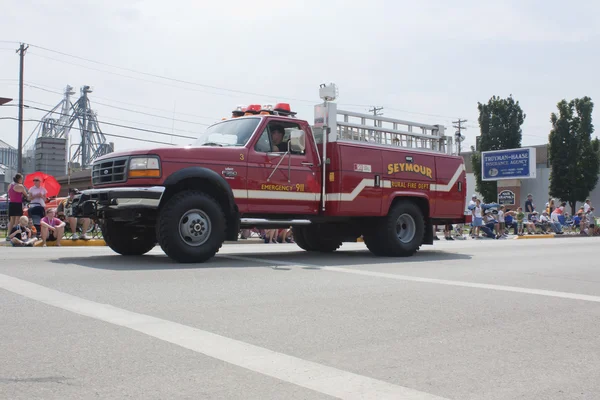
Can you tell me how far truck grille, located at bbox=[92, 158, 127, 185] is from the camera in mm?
9273

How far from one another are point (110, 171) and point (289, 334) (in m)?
5.56

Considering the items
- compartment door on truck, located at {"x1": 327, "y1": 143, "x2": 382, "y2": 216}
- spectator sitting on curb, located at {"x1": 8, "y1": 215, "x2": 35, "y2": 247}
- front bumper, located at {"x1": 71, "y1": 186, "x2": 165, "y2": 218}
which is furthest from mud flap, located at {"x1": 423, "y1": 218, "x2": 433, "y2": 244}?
spectator sitting on curb, located at {"x1": 8, "y1": 215, "x2": 35, "y2": 247}

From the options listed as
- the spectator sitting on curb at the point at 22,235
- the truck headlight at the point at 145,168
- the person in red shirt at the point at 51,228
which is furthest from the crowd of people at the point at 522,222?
the truck headlight at the point at 145,168

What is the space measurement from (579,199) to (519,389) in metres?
51.9

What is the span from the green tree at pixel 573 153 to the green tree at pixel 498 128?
392cm

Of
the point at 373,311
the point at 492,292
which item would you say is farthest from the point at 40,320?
the point at 492,292

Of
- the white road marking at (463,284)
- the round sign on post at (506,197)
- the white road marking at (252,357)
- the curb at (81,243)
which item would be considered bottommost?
the white road marking at (252,357)

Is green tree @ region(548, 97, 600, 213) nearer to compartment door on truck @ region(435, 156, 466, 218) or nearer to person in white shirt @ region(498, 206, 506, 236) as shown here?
person in white shirt @ region(498, 206, 506, 236)

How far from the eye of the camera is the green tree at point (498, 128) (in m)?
55.8

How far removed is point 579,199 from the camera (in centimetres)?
5116

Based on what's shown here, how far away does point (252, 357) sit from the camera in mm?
4195

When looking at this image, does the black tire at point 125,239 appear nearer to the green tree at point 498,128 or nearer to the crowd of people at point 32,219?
the crowd of people at point 32,219

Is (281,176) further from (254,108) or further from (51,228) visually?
(51,228)

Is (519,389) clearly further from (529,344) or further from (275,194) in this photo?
(275,194)
